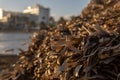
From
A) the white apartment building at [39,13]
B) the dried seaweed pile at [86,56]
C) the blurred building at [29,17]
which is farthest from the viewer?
the white apartment building at [39,13]

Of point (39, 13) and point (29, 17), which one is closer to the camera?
point (39, 13)

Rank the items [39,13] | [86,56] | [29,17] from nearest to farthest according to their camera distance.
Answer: [86,56] → [39,13] → [29,17]

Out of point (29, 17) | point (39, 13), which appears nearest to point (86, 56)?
point (39, 13)

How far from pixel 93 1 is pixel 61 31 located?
1.55m

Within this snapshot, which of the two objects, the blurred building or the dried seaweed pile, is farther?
the blurred building

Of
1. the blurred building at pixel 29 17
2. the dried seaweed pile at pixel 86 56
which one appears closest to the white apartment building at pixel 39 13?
the blurred building at pixel 29 17

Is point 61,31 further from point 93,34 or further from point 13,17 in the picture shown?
point 13,17

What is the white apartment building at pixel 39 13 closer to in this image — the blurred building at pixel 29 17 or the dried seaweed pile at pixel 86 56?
the blurred building at pixel 29 17

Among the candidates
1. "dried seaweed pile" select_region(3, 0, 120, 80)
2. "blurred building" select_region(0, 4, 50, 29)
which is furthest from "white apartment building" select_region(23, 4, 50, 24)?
"dried seaweed pile" select_region(3, 0, 120, 80)

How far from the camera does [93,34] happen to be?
265 centimetres

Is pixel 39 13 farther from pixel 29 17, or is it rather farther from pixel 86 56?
pixel 86 56

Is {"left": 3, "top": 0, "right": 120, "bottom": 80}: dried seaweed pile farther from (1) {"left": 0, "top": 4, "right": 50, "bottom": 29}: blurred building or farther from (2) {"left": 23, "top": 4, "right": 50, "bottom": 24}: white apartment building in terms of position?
(2) {"left": 23, "top": 4, "right": 50, "bottom": 24}: white apartment building

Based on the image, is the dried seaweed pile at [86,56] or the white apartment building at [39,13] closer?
the dried seaweed pile at [86,56]

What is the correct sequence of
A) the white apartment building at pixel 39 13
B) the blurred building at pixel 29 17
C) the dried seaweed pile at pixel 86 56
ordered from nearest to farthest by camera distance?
1. the dried seaweed pile at pixel 86 56
2. the blurred building at pixel 29 17
3. the white apartment building at pixel 39 13
